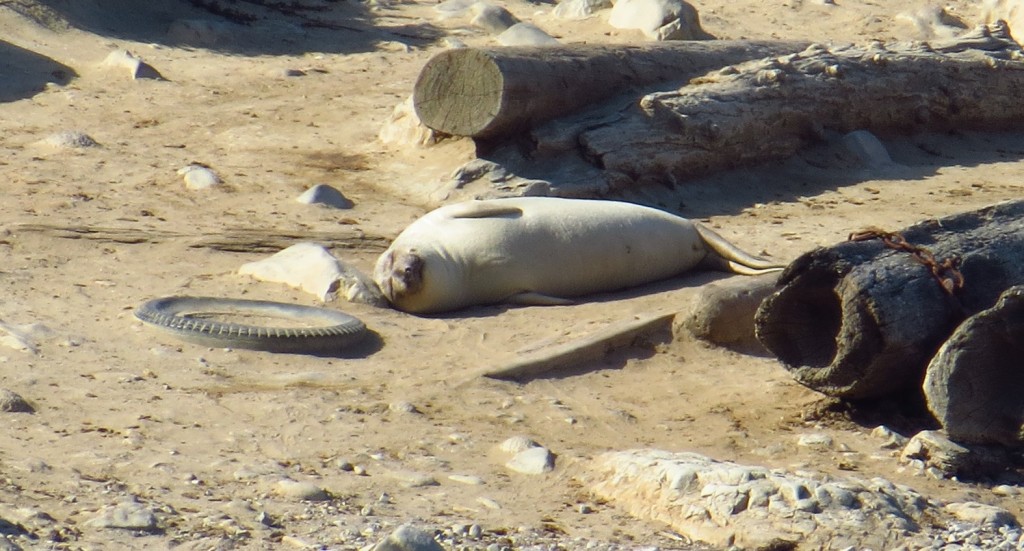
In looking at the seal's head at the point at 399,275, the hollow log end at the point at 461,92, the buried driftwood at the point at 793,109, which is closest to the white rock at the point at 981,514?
the seal's head at the point at 399,275

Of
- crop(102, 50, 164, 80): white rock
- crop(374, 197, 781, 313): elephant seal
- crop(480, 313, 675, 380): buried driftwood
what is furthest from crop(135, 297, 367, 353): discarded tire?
crop(102, 50, 164, 80): white rock

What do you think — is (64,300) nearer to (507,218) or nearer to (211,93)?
(507,218)

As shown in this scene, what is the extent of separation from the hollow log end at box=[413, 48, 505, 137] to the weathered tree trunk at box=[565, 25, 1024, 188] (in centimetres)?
39

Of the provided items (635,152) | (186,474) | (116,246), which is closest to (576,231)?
(635,152)

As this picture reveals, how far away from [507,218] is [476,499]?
109 inches

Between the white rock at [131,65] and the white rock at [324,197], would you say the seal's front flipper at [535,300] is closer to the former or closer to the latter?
the white rock at [324,197]

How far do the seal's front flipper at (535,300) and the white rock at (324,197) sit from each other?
163 cm

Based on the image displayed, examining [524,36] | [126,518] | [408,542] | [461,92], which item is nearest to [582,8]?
[524,36]

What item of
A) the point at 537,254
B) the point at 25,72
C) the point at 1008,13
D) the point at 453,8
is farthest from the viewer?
the point at 453,8

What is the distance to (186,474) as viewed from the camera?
12.9 ft

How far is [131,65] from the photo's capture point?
10.1 m

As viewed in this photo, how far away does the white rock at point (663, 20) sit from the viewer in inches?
439

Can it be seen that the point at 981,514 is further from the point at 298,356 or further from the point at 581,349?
the point at 298,356

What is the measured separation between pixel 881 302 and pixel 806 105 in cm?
446
